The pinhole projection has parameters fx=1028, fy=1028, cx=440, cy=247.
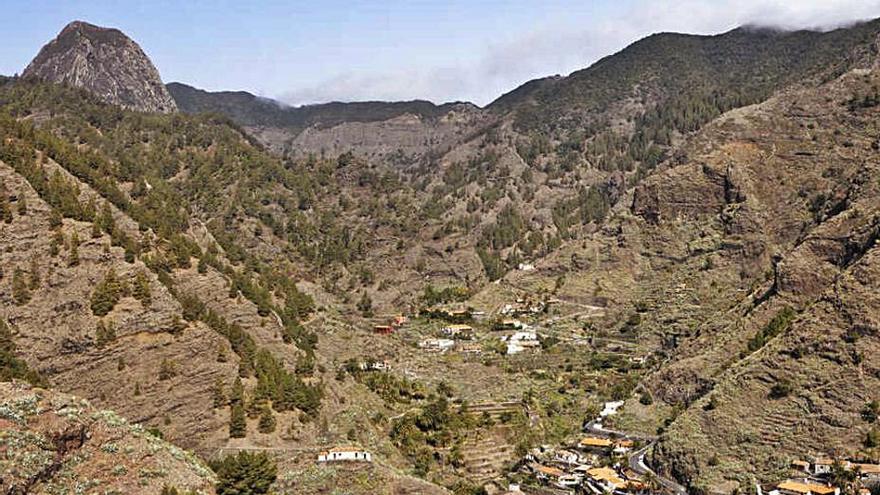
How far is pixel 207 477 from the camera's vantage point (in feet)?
154

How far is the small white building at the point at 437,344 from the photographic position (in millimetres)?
97500

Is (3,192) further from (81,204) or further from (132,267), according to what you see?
(132,267)

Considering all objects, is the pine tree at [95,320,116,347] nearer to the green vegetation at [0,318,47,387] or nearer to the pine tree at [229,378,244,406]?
the green vegetation at [0,318,47,387]

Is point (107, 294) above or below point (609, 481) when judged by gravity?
above

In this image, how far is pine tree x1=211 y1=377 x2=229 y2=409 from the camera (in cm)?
5814

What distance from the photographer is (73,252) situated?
61.3 meters

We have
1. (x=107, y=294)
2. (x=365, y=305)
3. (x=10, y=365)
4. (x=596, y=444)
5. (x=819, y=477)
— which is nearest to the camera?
(x=10, y=365)

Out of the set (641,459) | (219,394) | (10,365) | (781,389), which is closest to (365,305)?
(641,459)

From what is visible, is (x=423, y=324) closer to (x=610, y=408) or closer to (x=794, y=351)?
(x=610, y=408)

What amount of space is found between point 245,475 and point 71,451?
31.2 feet

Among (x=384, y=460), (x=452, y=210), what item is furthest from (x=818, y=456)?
(x=452, y=210)

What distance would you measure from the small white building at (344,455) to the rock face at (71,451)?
12921 millimetres

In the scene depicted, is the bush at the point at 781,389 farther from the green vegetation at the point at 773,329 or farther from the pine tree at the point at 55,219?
the pine tree at the point at 55,219

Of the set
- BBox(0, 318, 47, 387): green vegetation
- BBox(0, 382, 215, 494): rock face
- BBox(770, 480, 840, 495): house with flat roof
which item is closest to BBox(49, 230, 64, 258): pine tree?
BBox(0, 318, 47, 387): green vegetation
